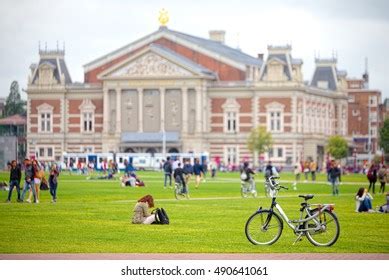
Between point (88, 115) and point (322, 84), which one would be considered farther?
point (322, 84)

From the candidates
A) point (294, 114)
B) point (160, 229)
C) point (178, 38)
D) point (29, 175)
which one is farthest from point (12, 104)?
point (160, 229)

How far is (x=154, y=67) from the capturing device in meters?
123

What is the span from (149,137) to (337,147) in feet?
55.1

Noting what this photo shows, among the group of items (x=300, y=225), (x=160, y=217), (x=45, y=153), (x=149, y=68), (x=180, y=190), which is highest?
(x=149, y=68)

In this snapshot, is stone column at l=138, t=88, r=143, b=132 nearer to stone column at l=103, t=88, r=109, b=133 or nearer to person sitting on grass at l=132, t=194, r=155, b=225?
stone column at l=103, t=88, r=109, b=133

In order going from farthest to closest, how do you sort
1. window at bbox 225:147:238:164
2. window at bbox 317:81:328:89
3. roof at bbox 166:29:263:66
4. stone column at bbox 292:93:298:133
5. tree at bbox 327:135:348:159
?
window at bbox 317:81:328:89, roof at bbox 166:29:263:66, window at bbox 225:147:238:164, stone column at bbox 292:93:298:133, tree at bbox 327:135:348:159

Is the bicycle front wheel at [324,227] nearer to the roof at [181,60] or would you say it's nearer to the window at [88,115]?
the roof at [181,60]

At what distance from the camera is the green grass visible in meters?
28.4

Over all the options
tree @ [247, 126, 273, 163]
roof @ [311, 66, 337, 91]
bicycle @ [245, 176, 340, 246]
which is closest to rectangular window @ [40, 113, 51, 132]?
tree @ [247, 126, 273, 163]

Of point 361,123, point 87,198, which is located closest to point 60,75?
point 361,123

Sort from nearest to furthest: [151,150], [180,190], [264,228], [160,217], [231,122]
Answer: [264,228]
[160,217]
[180,190]
[151,150]
[231,122]

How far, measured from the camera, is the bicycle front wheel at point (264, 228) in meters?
28.5

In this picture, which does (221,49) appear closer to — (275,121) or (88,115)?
(275,121)

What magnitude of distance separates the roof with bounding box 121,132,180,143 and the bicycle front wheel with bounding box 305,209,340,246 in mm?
92761
